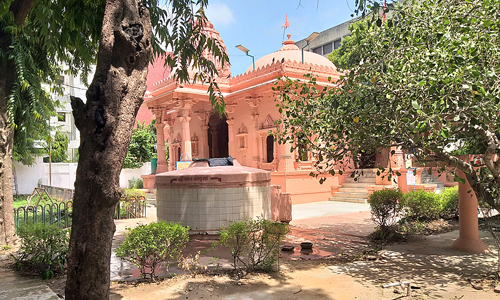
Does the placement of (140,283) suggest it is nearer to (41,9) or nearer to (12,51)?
(41,9)

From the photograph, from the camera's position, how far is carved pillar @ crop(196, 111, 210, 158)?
870 inches

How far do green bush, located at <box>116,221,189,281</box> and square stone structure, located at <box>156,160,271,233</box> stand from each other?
6.69 ft

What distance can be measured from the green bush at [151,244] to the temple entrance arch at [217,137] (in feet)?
59.7

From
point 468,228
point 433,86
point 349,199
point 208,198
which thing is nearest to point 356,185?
point 349,199

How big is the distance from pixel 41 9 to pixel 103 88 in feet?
11.7

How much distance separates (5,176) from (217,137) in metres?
16.3

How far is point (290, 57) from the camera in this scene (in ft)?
63.5

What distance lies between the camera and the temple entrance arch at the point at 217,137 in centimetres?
2338

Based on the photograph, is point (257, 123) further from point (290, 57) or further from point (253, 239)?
point (253, 239)

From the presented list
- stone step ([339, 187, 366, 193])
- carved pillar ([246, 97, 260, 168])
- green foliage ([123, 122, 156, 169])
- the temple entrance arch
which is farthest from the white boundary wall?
stone step ([339, 187, 366, 193])

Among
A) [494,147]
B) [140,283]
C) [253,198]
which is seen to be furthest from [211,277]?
[494,147]

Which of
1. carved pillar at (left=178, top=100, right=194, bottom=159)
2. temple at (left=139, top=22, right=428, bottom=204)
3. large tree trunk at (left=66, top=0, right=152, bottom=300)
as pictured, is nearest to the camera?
large tree trunk at (left=66, top=0, right=152, bottom=300)

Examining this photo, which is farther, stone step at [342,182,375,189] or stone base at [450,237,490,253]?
stone step at [342,182,375,189]

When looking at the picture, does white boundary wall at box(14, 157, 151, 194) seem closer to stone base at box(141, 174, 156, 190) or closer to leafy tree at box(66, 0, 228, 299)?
stone base at box(141, 174, 156, 190)
